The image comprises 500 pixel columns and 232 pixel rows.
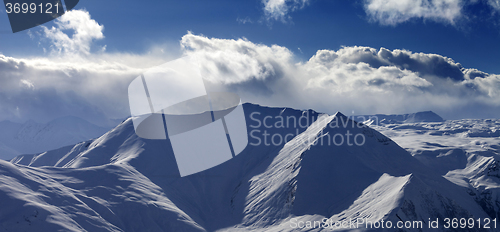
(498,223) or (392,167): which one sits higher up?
(392,167)

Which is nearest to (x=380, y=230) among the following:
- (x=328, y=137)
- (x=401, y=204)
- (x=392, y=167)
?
(x=401, y=204)

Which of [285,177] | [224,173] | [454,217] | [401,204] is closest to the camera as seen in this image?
[401,204]

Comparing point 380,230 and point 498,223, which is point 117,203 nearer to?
point 380,230

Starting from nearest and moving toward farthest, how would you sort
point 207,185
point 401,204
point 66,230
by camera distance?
point 66,230, point 401,204, point 207,185

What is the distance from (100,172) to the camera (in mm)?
139500

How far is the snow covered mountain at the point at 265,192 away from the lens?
97.4m

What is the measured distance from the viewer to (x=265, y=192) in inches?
5861

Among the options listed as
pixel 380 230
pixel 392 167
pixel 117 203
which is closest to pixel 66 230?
pixel 117 203

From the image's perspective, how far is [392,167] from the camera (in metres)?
143

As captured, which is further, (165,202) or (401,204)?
(165,202)

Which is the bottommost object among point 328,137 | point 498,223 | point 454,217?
point 498,223

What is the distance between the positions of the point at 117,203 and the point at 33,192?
3005 centimetres

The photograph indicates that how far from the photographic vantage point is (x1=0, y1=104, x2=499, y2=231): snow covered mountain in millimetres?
97375

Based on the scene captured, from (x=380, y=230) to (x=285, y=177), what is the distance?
63879mm
